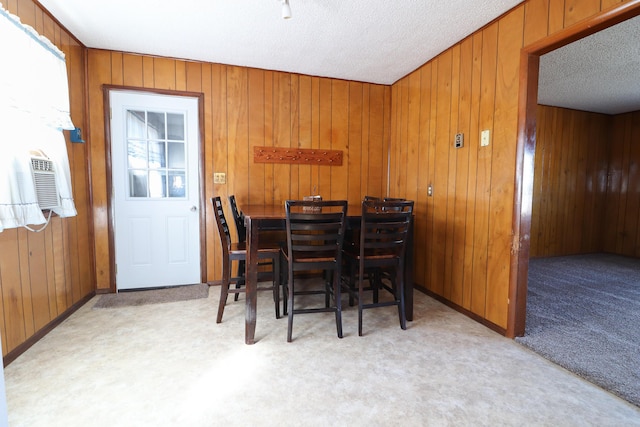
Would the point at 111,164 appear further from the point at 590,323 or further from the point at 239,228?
the point at 590,323

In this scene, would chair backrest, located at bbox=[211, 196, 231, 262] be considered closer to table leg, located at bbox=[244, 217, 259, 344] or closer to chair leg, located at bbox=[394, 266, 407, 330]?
table leg, located at bbox=[244, 217, 259, 344]

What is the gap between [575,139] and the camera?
4.96 metres

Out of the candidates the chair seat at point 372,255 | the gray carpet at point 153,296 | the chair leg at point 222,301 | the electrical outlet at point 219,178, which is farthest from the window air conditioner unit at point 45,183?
the chair seat at point 372,255

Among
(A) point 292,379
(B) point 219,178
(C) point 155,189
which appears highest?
(B) point 219,178

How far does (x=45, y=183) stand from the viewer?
6.40 ft

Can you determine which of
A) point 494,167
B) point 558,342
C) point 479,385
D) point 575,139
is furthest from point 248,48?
point 575,139

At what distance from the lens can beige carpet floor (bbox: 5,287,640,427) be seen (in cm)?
143

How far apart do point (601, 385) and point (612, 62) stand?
3.18 metres

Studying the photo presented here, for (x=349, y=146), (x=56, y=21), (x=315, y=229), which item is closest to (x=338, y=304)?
(x=315, y=229)

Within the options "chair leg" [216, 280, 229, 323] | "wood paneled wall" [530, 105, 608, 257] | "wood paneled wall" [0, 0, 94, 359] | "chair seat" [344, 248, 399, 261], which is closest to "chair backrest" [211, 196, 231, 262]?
"chair leg" [216, 280, 229, 323]

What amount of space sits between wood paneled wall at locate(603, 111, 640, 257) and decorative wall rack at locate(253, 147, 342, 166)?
5122mm

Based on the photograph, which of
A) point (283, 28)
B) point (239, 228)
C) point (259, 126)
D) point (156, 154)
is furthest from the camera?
point (259, 126)

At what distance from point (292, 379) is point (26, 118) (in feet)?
7.44

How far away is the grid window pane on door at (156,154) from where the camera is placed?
3.09 meters
